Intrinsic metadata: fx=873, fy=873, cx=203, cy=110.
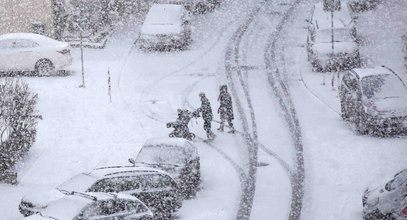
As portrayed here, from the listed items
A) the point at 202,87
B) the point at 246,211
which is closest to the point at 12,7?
the point at 202,87

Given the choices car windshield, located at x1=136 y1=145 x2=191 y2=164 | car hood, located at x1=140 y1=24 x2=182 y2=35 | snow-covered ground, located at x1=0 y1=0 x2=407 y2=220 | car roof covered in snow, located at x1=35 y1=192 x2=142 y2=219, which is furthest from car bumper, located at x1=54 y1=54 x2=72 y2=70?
car roof covered in snow, located at x1=35 y1=192 x2=142 y2=219

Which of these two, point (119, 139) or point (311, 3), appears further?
point (311, 3)

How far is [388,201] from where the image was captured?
16.7m

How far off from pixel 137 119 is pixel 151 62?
7.18 m

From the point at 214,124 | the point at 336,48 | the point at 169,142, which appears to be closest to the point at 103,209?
the point at 169,142

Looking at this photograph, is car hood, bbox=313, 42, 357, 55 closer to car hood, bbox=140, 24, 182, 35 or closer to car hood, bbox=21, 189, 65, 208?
car hood, bbox=140, 24, 182, 35

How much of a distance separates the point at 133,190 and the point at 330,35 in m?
16.7

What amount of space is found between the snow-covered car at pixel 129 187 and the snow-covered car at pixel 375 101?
7372mm

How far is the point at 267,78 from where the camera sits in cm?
3117

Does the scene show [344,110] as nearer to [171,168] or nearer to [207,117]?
[207,117]

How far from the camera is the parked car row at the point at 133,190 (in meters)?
16.5

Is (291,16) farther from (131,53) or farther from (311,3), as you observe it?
(131,53)

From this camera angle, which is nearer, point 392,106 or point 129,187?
point 129,187

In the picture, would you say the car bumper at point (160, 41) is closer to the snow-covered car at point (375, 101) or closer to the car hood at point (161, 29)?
the car hood at point (161, 29)
